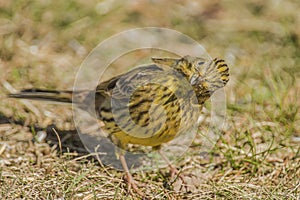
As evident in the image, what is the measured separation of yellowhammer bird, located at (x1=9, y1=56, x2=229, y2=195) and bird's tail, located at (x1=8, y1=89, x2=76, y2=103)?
1.64 ft

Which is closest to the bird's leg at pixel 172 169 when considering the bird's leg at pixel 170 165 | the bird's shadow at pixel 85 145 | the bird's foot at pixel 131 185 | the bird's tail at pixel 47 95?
the bird's leg at pixel 170 165

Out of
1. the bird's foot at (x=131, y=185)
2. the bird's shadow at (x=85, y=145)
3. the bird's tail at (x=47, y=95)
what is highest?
the bird's tail at (x=47, y=95)

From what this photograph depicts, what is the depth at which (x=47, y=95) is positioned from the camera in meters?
4.62

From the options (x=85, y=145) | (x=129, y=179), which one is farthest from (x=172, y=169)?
(x=85, y=145)

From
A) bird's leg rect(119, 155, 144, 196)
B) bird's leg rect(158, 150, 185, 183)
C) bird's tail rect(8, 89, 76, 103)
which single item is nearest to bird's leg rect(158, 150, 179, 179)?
bird's leg rect(158, 150, 185, 183)

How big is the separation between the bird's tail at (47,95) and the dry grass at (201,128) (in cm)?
27

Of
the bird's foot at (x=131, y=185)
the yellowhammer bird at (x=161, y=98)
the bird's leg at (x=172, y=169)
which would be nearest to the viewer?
the yellowhammer bird at (x=161, y=98)

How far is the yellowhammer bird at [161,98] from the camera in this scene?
3.88 m

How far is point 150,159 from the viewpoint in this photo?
15.4ft

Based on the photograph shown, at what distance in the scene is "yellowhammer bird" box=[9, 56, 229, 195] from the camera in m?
3.88

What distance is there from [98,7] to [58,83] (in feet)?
6.12

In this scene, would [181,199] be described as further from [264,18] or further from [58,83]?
[264,18]

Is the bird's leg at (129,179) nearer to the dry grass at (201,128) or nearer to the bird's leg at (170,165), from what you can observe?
the dry grass at (201,128)

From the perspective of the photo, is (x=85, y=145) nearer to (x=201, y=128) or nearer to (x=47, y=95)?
(x=47, y=95)
